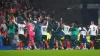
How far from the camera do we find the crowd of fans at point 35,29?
7.82 metres

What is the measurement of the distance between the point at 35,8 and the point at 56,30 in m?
0.84

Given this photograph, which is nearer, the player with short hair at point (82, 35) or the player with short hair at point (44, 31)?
the player with short hair at point (44, 31)

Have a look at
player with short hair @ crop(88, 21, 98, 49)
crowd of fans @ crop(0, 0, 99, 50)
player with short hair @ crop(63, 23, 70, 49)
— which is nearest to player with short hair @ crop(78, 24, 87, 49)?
crowd of fans @ crop(0, 0, 99, 50)

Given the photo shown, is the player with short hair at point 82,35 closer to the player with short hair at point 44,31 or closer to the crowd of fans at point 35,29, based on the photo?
the crowd of fans at point 35,29

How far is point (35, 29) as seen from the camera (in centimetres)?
789

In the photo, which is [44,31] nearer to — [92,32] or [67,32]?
[67,32]

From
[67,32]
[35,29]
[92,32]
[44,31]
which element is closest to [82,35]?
[92,32]

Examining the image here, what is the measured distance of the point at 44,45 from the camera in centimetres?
788

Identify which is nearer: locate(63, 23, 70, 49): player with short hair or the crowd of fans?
the crowd of fans

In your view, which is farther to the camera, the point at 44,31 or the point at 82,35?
the point at 82,35

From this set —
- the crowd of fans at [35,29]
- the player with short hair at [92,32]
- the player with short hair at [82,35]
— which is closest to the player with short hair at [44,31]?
the crowd of fans at [35,29]

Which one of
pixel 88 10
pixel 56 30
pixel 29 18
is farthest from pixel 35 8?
pixel 88 10

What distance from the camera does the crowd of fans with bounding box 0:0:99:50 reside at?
308 inches

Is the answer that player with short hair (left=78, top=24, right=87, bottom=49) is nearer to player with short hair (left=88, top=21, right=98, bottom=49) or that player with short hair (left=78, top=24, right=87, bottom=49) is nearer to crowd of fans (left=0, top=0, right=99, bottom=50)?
crowd of fans (left=0, top=0, right=99, bottom=50)
